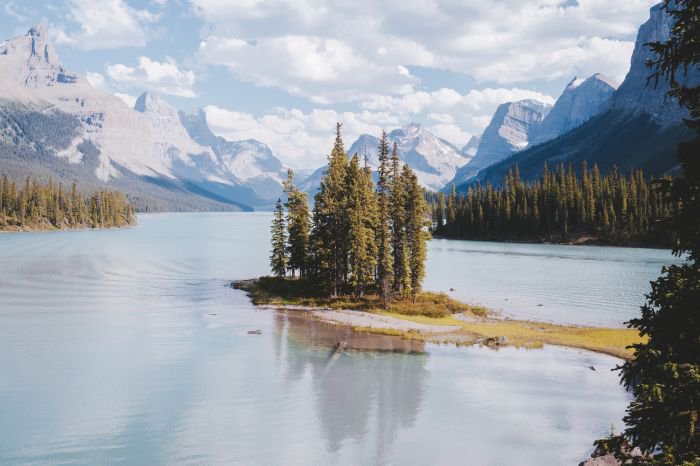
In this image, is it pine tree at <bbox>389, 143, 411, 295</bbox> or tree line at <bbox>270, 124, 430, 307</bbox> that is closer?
tree line at <bbox>270, 124, 430, 307</bbox>

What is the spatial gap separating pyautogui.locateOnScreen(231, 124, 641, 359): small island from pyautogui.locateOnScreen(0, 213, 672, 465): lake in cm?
630

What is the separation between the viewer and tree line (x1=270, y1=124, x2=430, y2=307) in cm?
6906

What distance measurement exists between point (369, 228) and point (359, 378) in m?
34.1

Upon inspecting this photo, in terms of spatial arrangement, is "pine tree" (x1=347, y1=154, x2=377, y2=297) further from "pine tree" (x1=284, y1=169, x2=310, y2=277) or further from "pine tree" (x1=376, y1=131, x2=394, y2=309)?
"pine tree" (x1=284, y1=169, x2=310, y2=277)

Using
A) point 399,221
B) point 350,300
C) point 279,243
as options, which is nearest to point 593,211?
point 279,243

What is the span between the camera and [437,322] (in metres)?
61.8

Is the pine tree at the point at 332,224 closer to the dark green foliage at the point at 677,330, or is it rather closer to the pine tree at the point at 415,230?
the pine tree at the point at 415,230

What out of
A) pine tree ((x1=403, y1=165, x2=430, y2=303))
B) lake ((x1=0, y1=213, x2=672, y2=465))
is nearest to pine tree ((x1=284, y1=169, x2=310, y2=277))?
lake ((x1=0, y1=213, x2=672, y2=465))

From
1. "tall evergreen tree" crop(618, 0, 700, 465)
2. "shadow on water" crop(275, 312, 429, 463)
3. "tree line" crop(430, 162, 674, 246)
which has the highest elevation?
"tree line" crop(430, 162, 674, 246)

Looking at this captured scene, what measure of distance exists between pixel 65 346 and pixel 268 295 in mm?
32125

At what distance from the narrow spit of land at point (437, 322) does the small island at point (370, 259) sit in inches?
4.9

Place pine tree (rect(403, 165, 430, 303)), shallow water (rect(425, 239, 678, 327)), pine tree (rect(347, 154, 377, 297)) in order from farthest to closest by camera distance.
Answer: shallow water (rect(425, 239, 678, 327)) < pine tree (rect(403, 165, 430, 303)) < pine tree (rect(347, 154, 377, 297))

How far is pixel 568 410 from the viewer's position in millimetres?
33938

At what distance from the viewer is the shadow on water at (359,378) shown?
3091 centimetres
